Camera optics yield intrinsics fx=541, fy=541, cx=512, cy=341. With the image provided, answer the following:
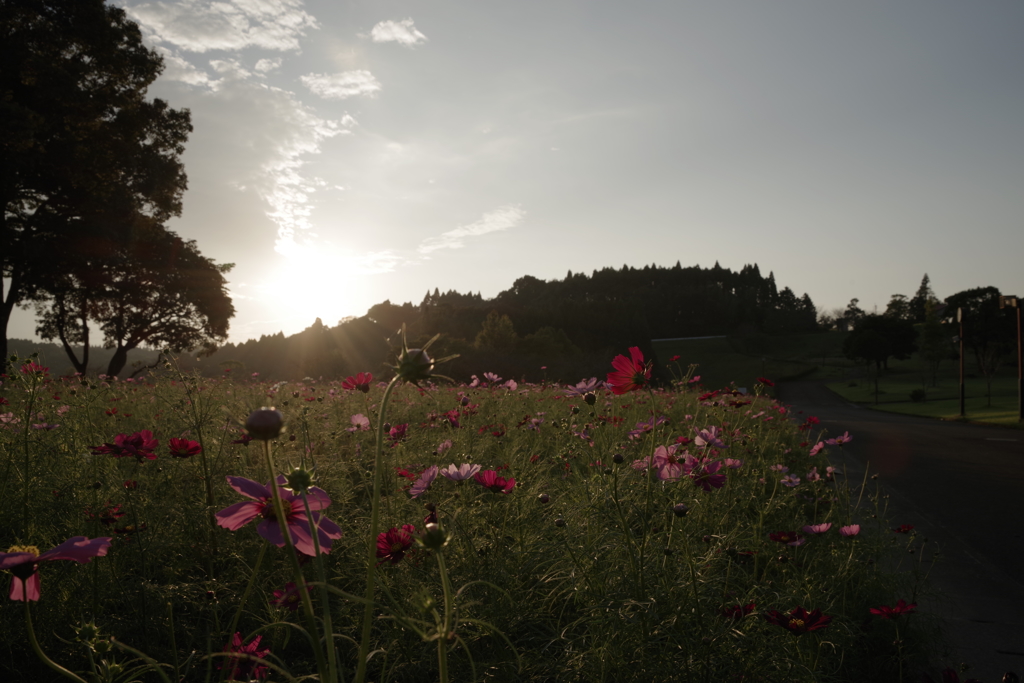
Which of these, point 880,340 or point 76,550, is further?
point 880,340

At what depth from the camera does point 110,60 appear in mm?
10938

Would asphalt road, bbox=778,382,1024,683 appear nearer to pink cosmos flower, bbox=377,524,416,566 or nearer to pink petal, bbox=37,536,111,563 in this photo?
pink cosmos flower, bbox=377,524,416,566

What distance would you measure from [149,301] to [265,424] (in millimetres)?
17737

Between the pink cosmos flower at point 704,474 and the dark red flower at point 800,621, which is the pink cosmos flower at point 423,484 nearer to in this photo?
the pink cosmos flower at point 704,474

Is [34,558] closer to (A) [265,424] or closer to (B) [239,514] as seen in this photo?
(B) [239,514]

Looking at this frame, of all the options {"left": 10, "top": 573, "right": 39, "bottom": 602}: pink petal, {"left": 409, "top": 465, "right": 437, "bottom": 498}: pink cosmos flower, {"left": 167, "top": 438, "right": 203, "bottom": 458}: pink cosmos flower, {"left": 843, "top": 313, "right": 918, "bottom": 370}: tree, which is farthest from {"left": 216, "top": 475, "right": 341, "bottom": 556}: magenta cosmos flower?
{"left": 843, "top": 313, "right": 918, "bottom": 370}: tree

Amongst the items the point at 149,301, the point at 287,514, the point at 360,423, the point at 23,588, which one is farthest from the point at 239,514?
the point at 149,301

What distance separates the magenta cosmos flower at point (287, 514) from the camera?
2.41ft

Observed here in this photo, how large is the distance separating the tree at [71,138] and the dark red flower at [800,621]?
40.1 ft

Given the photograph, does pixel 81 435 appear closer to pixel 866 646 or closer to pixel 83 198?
pixel 866 646

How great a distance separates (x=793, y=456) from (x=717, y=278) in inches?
Answer: 3045

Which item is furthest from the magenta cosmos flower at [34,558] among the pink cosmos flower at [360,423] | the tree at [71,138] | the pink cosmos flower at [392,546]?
the tree at [71,138]

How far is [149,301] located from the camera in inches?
598

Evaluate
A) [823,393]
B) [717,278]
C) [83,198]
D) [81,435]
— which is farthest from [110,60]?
[717,278]
